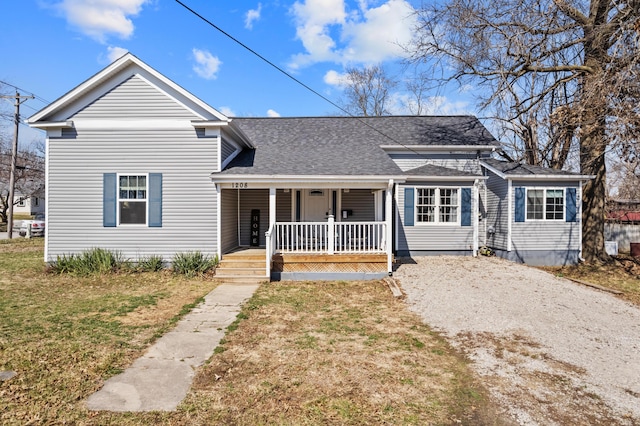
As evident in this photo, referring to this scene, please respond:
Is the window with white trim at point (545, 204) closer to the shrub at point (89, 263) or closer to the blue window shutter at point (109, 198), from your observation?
the shrub at point (89, 263)

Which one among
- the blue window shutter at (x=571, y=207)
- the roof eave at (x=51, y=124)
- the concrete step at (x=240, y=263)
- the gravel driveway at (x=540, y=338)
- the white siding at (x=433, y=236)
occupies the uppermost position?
the roof eave at (x=51, y=124)

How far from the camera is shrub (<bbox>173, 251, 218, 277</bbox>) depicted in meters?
10.1

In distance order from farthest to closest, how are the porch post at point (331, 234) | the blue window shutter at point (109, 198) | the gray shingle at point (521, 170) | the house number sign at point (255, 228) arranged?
the house number sign at point (255, 228) < the gray shingle at point (521, 170) < the blue window shutter at point (109, 198) < the porch post at point (331, 234)

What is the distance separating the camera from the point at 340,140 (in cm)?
1413

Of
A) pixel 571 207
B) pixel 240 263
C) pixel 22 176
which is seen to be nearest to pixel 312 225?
pixel 240 263

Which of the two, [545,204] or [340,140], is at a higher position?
[340,140]

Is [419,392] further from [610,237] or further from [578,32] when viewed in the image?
[610,237]

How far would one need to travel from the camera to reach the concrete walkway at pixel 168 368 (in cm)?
370

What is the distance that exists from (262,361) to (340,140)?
10671 mm

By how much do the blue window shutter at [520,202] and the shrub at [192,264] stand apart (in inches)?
418

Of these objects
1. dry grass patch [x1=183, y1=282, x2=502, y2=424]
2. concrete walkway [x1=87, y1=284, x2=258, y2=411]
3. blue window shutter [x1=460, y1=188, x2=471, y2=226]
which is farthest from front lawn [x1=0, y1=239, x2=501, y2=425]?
blue window shutter [x1=460, y1=188, x2=471, y2=226]

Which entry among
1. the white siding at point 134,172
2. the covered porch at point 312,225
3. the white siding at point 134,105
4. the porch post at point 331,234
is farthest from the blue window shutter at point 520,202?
the white siding at point 134,105

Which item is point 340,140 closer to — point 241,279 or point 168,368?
point 241,279

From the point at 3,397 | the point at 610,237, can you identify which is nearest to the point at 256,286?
the point at 3,397
